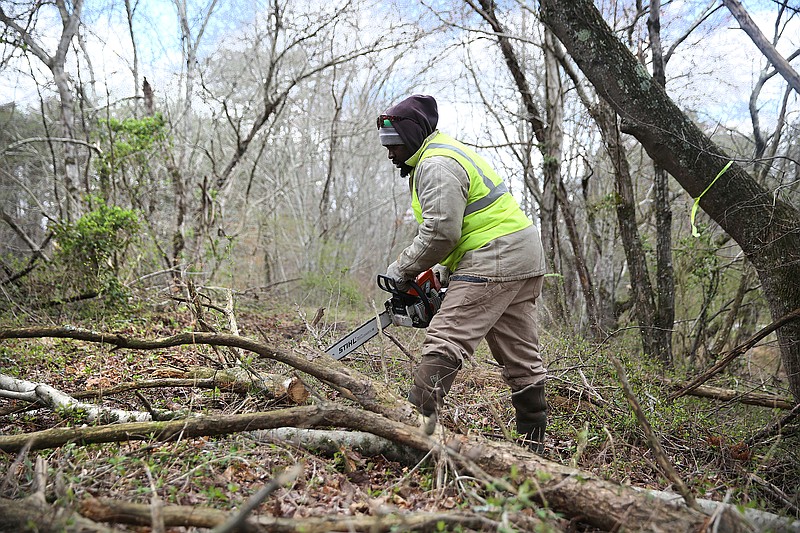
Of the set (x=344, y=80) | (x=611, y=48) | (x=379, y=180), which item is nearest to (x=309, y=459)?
(x=611, y=48)

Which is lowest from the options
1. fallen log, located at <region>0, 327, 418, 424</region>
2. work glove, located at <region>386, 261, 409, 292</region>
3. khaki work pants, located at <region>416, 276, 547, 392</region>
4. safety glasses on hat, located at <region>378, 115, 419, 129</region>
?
fallen log, located at <region>0, 327, 418, 424</region>

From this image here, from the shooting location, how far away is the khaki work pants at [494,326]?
287 centimetres

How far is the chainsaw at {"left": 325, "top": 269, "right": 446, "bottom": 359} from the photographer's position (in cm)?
316

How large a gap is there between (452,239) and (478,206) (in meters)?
0.26

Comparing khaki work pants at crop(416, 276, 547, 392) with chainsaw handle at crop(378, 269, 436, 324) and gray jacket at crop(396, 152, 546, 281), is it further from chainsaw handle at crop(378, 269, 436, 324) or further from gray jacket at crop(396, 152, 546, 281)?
chainsaw handle at crop(378, 269, 436, 324)

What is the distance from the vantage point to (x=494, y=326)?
319 cm

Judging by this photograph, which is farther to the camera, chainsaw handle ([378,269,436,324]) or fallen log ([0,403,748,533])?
chainsaw handle ([378,269,436,324])

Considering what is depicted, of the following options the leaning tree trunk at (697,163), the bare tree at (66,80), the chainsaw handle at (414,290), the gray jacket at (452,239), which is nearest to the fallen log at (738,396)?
the leaning tree trunk at (697,163)

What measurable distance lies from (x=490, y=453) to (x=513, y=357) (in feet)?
3.09

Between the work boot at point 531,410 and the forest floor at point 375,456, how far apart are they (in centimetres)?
16

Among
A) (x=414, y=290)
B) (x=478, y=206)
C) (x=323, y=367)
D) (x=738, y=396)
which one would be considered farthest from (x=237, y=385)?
(x=738, y=396)

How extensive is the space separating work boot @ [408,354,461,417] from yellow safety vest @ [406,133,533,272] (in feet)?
2.01

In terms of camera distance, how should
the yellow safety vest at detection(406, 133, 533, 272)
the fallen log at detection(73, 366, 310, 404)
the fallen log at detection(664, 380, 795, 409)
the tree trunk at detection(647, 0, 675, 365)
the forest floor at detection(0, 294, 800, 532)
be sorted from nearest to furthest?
the forest floor at detection(0, 294, 800, 532) → the yellow safety vest at detection(406, 133, 533, 272) → the fallen log at detection(73, 366, 310, 404) → the fallen log at detection(664, 380, 795, 409) → the tree trunk at detection(647, 0, 675, 365)

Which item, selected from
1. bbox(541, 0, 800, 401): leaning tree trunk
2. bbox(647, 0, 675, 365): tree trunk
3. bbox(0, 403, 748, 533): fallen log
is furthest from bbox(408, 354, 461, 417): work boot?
bbox(647, 0, 675, 365): tree trunk
